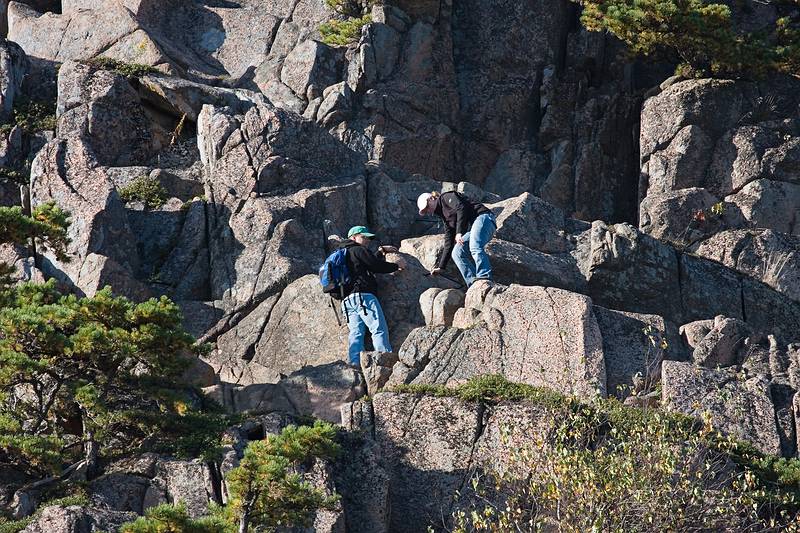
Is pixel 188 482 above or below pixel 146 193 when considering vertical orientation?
below

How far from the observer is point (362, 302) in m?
29.5

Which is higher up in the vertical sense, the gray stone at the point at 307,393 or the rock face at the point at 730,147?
the rock face at the point at 730,147

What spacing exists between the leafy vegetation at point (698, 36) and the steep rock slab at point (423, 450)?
58.6ft

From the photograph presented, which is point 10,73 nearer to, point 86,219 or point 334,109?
point 86,219

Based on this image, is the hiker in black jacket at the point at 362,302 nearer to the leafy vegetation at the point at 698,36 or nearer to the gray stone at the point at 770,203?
the gray stone at the point at 770,203

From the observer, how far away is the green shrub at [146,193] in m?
35.2

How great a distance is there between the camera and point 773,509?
2317cm

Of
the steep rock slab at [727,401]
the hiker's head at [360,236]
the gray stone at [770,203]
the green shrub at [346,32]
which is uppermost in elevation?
the green shrub at [346,32]

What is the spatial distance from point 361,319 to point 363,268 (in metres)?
1.13

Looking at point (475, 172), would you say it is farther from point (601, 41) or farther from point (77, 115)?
point (77, 115)

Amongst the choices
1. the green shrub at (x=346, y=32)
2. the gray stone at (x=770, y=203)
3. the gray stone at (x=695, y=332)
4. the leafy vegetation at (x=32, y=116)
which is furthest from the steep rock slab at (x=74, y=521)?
the green shrub at (x=346, y=32)

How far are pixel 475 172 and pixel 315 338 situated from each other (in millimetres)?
14046

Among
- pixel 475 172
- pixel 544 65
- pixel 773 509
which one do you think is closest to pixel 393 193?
pixel 475 172

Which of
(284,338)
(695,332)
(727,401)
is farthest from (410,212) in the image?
(727,401)
